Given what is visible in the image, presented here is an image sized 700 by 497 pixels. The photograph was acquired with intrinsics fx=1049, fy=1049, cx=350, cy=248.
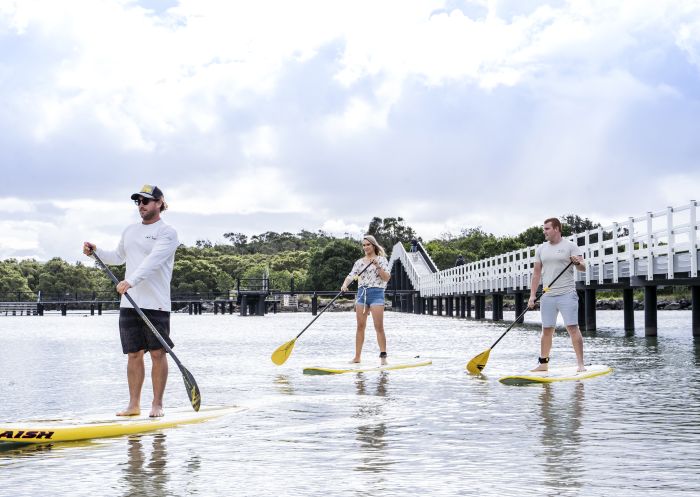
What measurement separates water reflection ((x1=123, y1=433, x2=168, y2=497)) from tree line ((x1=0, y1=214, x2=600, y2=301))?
89107 millimetres

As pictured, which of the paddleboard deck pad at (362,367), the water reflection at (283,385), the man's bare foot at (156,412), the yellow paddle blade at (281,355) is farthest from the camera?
the yellow paddle blade at (281,355)

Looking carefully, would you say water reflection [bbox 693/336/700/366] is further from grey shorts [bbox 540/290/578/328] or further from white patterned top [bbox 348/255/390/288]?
white patterned top [bbox 348/255/390/288]

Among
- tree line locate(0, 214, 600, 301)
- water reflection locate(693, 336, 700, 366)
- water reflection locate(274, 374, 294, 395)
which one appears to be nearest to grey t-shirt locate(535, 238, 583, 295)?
water reflection locate(274, 374, 294, 395)

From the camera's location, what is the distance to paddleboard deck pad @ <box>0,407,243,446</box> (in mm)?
7258

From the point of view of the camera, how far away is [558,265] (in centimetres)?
1186

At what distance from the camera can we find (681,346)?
66.4 feet

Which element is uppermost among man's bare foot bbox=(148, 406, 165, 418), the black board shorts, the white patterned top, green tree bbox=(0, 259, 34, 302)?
green tree bbox=(0, 259, 34, 302)

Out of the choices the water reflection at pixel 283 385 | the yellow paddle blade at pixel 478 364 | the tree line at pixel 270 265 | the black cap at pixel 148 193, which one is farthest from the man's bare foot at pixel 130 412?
the tree line at pixel 270 265

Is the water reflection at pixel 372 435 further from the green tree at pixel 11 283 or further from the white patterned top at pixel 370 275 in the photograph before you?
the green tree at pixel 11 283

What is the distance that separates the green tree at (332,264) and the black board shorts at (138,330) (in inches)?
3910

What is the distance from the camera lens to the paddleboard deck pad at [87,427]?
726 centimetres

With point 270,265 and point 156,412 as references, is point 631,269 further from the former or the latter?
point 270,265

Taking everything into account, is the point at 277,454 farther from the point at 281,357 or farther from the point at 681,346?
the point at 681,346

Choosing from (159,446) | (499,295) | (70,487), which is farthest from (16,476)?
(499,295)
